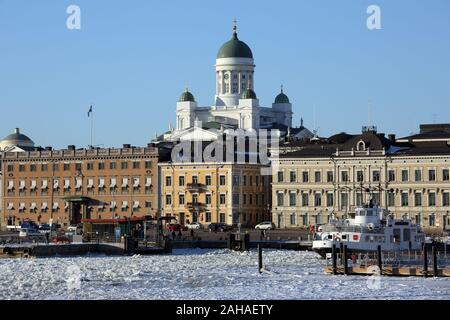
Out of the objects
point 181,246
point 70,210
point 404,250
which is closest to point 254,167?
point 70,210

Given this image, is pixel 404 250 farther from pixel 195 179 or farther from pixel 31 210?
pixel 31 210

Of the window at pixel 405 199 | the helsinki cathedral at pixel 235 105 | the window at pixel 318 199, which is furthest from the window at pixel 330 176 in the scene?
the helsinki cathedral at pixel 235 105

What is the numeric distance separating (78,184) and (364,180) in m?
27.8

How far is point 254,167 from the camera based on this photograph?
131 metres

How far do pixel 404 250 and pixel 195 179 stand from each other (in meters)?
46.4

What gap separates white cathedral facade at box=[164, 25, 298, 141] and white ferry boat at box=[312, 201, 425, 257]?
6461cm

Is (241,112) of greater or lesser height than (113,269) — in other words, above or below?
above

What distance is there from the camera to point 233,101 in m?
157

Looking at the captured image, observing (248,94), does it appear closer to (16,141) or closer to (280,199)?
(16,141)

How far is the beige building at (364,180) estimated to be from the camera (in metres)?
118

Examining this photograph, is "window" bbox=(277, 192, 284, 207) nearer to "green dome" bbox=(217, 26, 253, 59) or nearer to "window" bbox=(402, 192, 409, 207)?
"window" bbox=(402, 192, 409, 207)

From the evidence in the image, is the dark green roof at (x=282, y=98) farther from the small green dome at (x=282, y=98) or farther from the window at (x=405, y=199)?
the window at (x=405, y=199)

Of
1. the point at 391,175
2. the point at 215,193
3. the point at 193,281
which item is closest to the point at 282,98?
the point at 215,193

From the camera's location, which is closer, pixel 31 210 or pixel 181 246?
pixel 181 246
